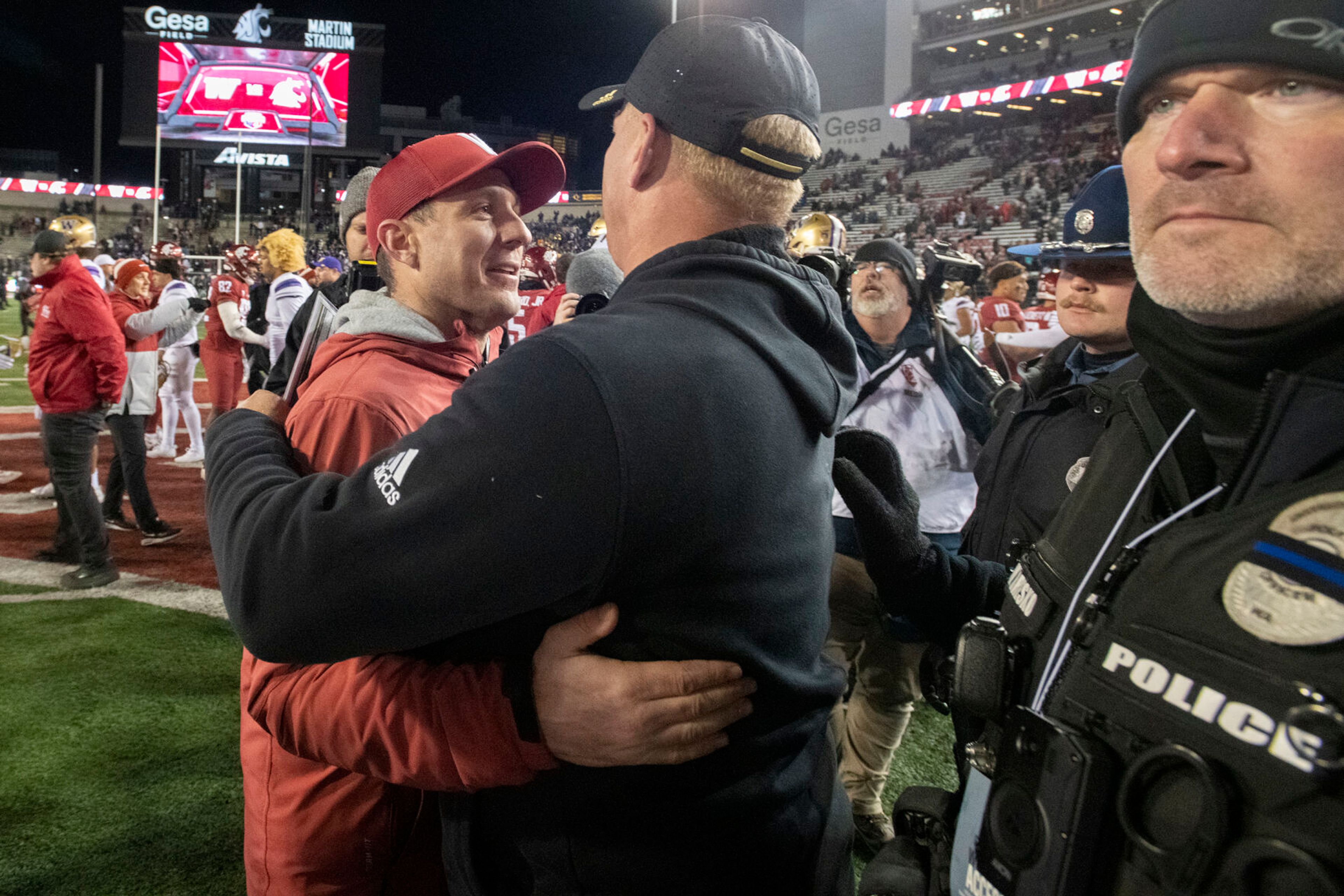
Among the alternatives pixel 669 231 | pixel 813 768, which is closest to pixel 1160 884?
pixel 813 768

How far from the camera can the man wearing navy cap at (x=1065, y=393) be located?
2578 millimetres

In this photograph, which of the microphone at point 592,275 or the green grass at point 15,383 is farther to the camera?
the green grass at point 15,383

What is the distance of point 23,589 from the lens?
222 inches

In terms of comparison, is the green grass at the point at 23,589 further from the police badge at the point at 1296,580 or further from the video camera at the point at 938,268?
the police badge at the point at 1296,580

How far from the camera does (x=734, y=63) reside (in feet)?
4.55

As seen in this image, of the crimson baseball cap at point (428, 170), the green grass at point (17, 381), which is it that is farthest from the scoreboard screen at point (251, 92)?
Answer: the crimson baseball cap at point (428, 170)

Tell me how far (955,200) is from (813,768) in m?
39.1

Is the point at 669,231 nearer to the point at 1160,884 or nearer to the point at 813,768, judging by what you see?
the point at 813,768

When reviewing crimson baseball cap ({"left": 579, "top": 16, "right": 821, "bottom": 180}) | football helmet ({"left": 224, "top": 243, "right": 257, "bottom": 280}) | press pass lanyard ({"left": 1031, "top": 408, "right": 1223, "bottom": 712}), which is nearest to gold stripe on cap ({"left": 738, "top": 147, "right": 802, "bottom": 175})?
crimson baseball cap ({"left": 579, "top": 16, "right": 821, "bottom": 180})

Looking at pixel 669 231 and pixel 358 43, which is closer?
pixel 669 231

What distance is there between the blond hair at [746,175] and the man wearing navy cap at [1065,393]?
151 cm

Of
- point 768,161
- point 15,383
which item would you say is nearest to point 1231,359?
point 768,161

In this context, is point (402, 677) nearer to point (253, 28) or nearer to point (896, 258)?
point (896, 258)

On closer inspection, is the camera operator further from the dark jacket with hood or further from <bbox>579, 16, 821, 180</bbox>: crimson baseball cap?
<bbox>579, 16, 821, 180</bbox>: crimson baseball cap
